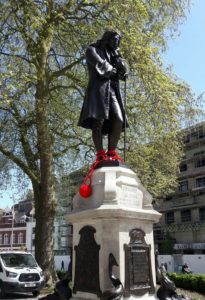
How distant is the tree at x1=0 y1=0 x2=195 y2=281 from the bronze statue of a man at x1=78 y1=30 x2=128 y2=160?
6679 mm

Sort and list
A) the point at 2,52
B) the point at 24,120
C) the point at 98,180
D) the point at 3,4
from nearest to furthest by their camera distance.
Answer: the point at 98,180
the point at 3,4
the point at 2,52
the point at 24,120

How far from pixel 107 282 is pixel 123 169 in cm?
189

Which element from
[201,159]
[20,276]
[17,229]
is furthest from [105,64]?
[17,229]

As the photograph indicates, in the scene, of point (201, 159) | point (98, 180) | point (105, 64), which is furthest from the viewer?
point (201, 159)

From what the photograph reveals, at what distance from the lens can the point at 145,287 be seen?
6.25 metres

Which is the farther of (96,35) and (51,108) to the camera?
(51,108)

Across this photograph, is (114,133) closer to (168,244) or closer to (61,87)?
(61,87)

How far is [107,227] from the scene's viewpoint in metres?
6.11

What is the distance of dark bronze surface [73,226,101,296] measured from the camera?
19.9 ft

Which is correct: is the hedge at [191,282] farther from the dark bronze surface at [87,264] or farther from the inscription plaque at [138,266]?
the dark bronze surface at [87,264]

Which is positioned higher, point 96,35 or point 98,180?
point 96,35

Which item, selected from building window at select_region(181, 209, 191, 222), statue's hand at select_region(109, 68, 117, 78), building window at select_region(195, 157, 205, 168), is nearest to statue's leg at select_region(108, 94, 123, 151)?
statue's hand at select_region(109, 68, 117, 78)

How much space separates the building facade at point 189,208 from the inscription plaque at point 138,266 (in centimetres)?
3913

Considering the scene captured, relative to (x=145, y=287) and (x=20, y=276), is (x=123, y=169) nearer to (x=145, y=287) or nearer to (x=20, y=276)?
(x=145, y=287)
